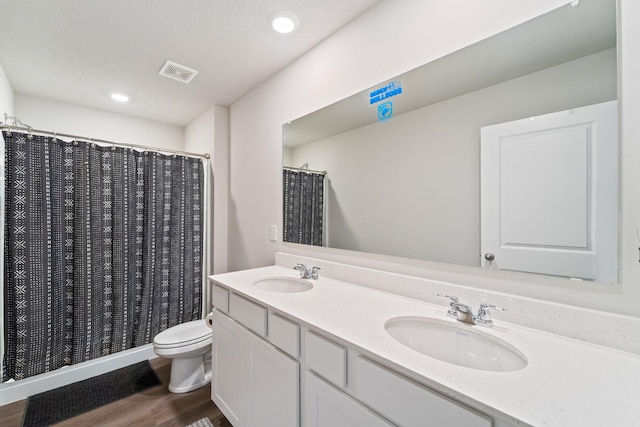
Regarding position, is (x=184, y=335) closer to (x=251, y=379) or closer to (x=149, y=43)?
(x=251, y=379)

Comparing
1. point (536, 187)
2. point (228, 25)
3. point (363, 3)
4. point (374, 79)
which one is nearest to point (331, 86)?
point (374, 79)

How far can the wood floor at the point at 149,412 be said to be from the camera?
1580mm

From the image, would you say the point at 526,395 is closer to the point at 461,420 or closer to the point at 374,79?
the point at 461,420

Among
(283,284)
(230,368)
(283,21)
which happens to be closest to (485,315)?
(283,284)

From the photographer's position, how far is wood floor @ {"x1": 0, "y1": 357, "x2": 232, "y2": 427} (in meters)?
1.58

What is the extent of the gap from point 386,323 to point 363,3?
158 centimetres

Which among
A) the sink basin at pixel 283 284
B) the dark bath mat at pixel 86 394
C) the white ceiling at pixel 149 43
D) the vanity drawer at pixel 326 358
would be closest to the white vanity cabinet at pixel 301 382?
the vanity drawer at pixel 326 358

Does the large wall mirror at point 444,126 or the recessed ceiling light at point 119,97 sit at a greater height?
the recessed ceiling light at point 119,97

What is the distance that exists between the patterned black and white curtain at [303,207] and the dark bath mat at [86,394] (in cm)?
157

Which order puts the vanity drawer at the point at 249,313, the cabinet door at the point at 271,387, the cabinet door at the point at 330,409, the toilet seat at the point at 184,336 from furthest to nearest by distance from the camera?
1. the toilet seat at the point at 184,336
2. the vanity drawer at the point at 249,313
3. the cabinet door at the point at 271,387
4. the cabinet door at the point at 330,409

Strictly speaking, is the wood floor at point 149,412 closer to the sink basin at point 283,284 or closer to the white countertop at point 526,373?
the sink basin at point 283,284

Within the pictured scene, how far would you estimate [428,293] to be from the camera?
45.1 inches

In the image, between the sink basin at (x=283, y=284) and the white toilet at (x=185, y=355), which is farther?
the white toilet at (x=185, y=355)

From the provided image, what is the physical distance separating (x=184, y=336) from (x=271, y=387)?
1.17 meters
